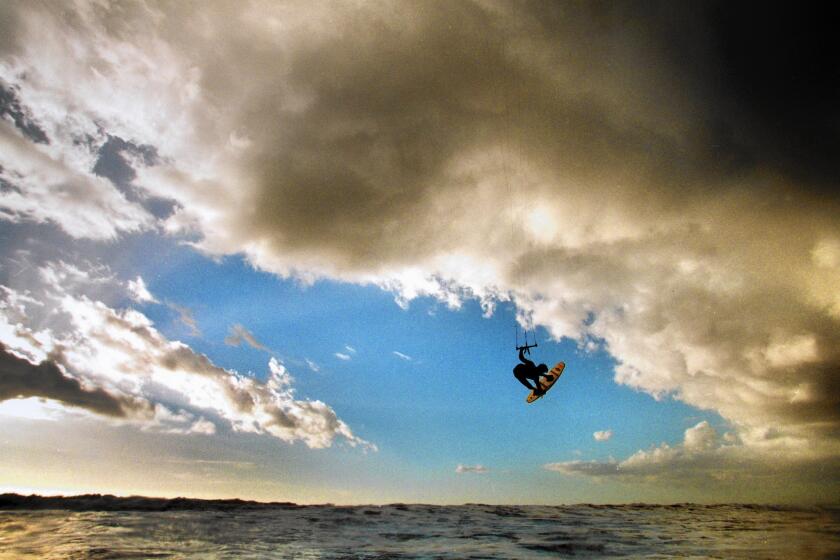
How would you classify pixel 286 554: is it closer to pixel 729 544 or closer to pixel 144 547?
pixel 144 547

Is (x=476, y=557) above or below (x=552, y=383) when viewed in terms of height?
below

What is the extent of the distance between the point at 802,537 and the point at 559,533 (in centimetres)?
980

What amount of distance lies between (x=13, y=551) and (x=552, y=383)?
25.5 m

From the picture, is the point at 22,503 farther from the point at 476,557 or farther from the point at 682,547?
the point at 682,547

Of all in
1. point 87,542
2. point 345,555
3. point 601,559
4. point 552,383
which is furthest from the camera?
point 552,383

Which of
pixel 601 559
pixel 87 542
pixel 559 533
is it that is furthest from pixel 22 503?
pixel 601 559

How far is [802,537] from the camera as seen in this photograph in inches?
650

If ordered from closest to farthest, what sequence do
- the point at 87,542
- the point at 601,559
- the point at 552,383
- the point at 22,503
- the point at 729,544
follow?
the point at 601,559 < the point at 729,544 < the point at 87,542 < the point at 552,383 < the point at 22,503

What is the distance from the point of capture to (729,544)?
15531 mm

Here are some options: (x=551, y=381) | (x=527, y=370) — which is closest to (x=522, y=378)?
(x=527, y=370)

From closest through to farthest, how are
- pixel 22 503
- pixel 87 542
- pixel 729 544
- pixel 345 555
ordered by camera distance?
pixel 345 555, pixel 729 544, pixel 87 542, pixel 22 503

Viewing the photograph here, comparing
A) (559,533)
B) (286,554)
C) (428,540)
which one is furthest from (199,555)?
(559,533)

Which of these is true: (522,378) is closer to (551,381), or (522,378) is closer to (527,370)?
(527,370)

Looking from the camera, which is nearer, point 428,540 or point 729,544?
point 729,544
